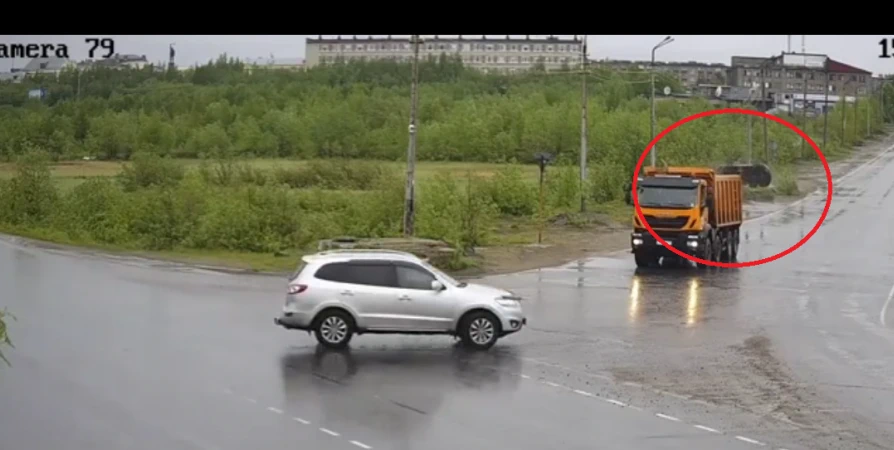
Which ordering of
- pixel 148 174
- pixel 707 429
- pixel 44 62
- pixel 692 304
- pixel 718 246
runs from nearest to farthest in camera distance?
pixel 44 62, pixel 707 429, pixel 692 304, pixel 718 246, pixel 148 174

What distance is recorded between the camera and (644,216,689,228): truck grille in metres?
28.4

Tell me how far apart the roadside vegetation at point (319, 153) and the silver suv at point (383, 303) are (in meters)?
9.87

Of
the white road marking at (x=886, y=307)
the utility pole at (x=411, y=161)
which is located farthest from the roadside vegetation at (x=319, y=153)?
the white road marking at (x=886, y=307)

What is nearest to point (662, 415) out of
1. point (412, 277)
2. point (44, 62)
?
point (412, 277)

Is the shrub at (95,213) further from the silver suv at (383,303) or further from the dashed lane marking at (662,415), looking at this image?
the dashed lane marking at (662,415)

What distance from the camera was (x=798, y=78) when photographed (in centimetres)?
6456

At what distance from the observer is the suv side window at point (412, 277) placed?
1741 centimetres

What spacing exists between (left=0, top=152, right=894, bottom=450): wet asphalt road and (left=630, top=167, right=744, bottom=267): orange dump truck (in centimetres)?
226

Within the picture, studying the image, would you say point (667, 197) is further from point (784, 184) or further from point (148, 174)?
point (784, 184)

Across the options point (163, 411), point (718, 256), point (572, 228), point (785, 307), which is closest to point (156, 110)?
point (572, 228)

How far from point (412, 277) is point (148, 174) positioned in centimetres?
2478

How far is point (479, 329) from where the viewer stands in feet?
57.4

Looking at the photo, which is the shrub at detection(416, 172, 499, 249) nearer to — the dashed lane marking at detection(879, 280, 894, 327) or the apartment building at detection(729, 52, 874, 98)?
the dashed lane marking at detection(879, 280, 894, 327)
